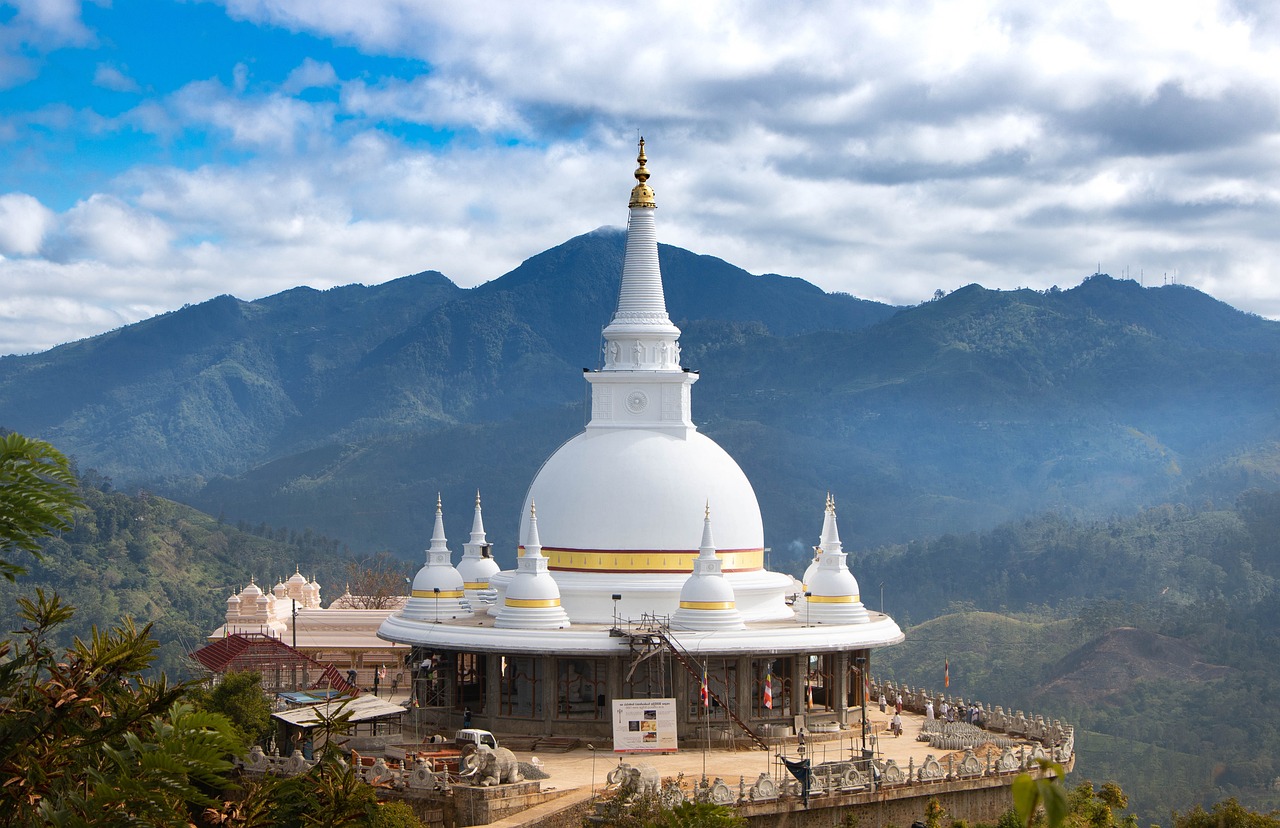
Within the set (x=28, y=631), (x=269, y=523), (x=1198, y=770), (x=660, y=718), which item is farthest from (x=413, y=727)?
(x=269, y=523)

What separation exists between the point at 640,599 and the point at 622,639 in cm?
258

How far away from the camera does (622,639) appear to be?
39.5 metres

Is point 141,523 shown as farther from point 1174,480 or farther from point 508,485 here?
point 1174,480

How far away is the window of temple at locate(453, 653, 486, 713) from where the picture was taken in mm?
42156

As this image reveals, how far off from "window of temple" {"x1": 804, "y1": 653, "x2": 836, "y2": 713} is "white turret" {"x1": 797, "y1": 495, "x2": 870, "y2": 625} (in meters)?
0.99

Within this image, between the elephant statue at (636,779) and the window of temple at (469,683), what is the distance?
29.8ft

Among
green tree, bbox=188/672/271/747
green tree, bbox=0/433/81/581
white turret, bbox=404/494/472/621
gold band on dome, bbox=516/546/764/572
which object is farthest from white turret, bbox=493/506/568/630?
green tree, bbox=0/433/81/581

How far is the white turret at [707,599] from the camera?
131 feet

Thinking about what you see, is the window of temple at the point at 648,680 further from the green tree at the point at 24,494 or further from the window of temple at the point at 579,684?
the green tree at the point at 24,494

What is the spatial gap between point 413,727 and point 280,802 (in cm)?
1737

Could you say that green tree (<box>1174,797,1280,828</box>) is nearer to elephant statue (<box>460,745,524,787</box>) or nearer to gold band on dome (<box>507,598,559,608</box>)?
elephant statue (<box>460,745,524,787</box>)

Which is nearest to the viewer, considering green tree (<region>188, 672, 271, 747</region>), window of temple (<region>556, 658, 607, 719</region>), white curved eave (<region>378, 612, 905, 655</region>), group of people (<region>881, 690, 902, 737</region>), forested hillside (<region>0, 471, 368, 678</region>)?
green tree (<region>188, 672, 271, 747</region>)

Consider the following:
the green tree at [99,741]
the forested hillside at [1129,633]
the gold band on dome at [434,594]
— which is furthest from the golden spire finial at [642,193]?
the forested hillside at [1129,633]

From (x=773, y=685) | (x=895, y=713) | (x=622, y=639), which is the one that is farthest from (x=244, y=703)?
(x=895, y=713)
